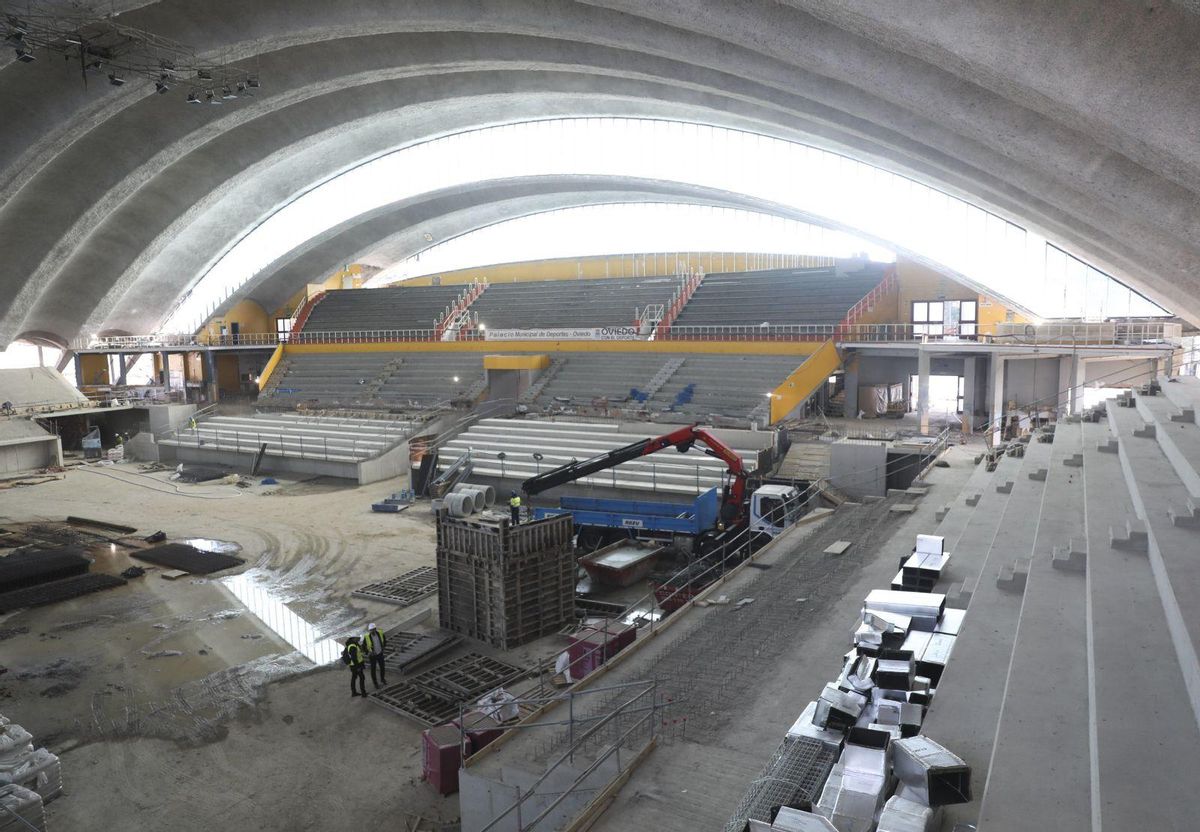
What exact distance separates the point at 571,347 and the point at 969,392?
1374cm

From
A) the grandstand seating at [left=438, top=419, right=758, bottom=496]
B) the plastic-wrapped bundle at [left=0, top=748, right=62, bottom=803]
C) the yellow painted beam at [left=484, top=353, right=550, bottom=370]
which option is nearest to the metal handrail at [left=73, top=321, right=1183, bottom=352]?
the yellow painted beam at [left=484, top=353, right=550, bottom=370]

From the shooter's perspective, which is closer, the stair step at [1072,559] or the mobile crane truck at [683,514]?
the stair step at [1072,559]

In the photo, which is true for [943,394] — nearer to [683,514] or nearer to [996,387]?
[996,387]

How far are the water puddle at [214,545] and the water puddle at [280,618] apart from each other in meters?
1.75

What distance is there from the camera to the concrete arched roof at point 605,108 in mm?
4871

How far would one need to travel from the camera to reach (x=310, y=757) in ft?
27.4

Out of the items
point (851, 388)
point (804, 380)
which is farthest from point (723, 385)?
point (851, 388)

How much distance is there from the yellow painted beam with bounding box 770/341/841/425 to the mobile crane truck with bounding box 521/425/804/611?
23.4 ft

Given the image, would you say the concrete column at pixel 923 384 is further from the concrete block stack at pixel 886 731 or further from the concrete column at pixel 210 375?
the concrete column at pixel 210 375

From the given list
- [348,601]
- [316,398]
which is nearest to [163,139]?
[316,398]

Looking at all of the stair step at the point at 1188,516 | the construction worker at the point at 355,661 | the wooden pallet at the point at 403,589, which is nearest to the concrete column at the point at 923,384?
the wooden pallet at the point at 403,589

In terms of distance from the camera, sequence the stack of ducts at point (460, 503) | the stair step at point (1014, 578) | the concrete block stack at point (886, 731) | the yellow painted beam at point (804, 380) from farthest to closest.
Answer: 1. the yellow painted beam at point (804, 380)
2. the stack of ducts at point (460, 503)
3. the stair step at point (1014, 578)
4. the concrete block stack at point (886, 731)

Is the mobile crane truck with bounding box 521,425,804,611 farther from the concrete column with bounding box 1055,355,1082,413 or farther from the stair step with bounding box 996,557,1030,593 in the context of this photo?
the concrete column with bounding box 1055,355,1082,413

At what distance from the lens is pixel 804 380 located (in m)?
23.4
